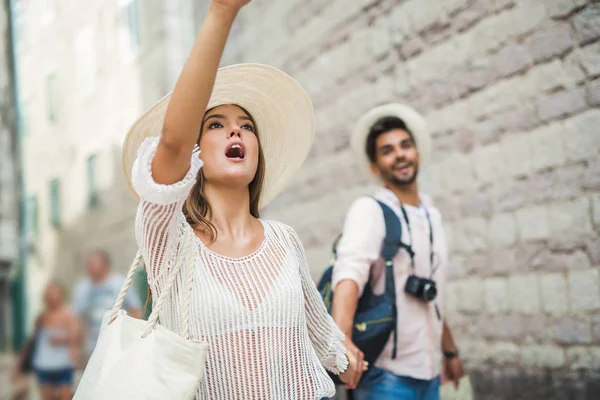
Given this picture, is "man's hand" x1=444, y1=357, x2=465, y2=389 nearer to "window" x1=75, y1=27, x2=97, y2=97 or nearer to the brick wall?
the brick wall

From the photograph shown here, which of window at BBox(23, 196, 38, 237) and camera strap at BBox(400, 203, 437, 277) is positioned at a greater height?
window at BBox(23, 196, 38, 237)

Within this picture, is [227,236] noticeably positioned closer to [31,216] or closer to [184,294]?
[184,294]

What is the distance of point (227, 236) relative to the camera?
2133 millimetres

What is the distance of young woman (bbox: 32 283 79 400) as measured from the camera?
7316 mm

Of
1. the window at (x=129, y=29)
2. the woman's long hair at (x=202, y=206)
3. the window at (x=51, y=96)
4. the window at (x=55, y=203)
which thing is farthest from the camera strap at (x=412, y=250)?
the window at (x=51, y=96)

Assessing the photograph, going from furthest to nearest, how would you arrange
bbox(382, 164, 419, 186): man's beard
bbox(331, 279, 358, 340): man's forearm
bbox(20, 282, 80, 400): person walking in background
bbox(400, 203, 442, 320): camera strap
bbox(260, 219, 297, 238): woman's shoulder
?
bbox(20, 282, 80, 400): person walking in background, bbox(382, 164, 419, 186): man's beard, bbox(400, 203, 442, 320): camera strap, bbox(331, 279, 358, 340): man's forearm, bbox(260, 219, 297, 238): woman's shoulder

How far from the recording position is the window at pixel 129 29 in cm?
1432

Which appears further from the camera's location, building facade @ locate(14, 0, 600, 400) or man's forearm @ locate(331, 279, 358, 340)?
building facade @ locate(14, 0, 600, 400)

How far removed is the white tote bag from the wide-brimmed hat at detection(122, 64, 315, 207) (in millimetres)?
721

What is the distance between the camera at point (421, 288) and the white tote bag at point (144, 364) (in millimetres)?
1611

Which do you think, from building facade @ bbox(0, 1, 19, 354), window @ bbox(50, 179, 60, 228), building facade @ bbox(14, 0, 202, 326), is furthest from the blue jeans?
window @ bbox(50, 179, 60, 228)

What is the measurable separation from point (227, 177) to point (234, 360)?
545 mm

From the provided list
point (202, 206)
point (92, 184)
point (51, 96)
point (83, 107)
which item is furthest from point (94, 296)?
point (51, 96)

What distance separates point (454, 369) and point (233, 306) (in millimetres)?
2087
